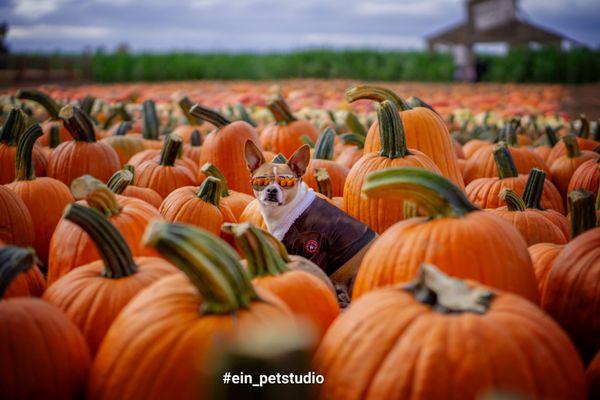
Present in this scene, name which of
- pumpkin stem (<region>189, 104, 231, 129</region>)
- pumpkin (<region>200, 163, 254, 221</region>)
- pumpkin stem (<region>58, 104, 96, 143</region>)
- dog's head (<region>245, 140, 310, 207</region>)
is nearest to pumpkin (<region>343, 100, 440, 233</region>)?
dog's head (<region>245, 140, 310, 207</region>)

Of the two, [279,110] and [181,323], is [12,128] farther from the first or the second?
[181,323]

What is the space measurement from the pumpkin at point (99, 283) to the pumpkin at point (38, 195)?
1.51 metres

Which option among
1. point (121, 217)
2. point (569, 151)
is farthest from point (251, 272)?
point (569, 151)

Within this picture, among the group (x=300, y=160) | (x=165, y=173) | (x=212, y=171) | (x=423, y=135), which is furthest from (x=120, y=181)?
(x=423, y=135)

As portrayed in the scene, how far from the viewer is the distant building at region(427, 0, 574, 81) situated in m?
22.6

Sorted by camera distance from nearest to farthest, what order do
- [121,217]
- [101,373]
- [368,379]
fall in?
[368,379] < [101,373] < [121,217]

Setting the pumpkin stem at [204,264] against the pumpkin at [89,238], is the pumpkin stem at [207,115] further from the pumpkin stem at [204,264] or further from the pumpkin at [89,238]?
the pumpkin stem at [204,264]

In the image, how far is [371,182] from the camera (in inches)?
73.3

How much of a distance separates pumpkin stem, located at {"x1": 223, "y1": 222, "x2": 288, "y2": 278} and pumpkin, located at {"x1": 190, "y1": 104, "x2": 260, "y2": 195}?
2432 mm

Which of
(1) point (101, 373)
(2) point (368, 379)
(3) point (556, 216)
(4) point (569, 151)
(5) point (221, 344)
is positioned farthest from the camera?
(4) point (569, 151)

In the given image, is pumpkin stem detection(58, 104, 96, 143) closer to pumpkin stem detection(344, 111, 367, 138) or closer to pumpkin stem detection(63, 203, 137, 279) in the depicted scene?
pumpkin stem detection(344, 111, 367, 138)

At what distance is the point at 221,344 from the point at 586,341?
1265 mm

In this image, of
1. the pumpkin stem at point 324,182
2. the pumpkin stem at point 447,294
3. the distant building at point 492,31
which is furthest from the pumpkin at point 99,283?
the distant building at point 492,31

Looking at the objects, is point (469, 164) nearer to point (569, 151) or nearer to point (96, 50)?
point (569, 151)
